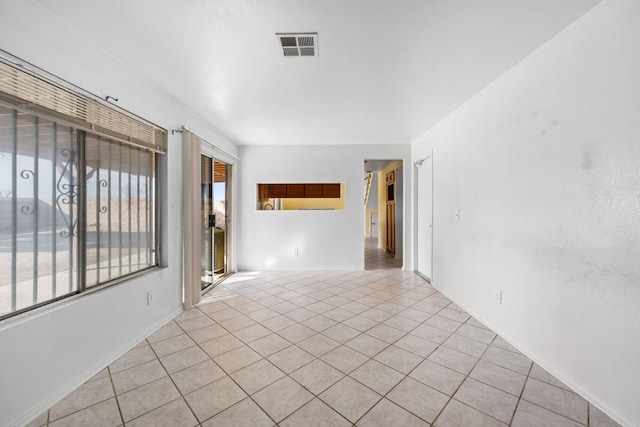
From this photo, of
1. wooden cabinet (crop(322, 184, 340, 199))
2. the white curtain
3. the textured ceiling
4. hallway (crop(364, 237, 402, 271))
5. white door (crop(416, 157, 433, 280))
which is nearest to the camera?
the textured ceiling

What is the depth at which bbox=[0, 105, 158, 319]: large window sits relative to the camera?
1581mm

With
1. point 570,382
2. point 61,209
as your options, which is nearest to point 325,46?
point 61,209

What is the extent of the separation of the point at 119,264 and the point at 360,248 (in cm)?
396

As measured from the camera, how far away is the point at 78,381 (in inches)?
75.4

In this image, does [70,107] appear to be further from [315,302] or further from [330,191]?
[330,191]

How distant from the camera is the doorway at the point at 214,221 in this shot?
4.04 metres

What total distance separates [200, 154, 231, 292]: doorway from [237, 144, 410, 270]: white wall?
37 centimetres

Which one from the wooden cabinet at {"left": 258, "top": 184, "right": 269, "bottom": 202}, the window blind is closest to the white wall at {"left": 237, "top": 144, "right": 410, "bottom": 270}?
the wooden cabinet at {"left": 258, "top": 184, "right": 269, "bottom": 202}

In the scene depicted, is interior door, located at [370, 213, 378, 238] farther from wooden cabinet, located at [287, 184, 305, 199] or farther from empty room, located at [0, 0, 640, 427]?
empty room, located at [0, 0, 640, 427]

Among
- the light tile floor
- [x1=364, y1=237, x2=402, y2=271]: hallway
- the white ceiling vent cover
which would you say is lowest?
the light tile floor

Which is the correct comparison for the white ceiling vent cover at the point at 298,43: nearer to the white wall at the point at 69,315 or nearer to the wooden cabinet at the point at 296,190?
the white wall at the point at 69,315

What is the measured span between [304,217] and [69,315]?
153 inches

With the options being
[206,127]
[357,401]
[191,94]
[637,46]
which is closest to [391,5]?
[637,46]

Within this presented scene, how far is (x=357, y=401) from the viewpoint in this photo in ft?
5.76
